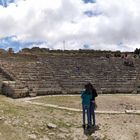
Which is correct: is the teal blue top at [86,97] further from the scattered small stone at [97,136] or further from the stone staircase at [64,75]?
the stone staircase at [64,75]

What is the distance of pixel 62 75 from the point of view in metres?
28.3

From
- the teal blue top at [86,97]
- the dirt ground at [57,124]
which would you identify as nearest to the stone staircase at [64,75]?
the dirt ground at [57,124]

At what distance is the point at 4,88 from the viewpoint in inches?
919

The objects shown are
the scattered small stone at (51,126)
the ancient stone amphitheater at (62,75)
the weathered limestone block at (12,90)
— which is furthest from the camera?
the ancient stone amphitheater at (62,75)

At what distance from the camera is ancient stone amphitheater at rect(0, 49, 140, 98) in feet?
81.0

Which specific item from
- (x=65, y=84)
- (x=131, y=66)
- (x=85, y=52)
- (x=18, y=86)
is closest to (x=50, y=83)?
(x=65, y=84)

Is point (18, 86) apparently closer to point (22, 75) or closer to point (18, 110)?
point (22, 75)

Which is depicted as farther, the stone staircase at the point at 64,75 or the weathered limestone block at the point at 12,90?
the stone staircase at the point at 64,75

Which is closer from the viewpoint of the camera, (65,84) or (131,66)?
(65,84)

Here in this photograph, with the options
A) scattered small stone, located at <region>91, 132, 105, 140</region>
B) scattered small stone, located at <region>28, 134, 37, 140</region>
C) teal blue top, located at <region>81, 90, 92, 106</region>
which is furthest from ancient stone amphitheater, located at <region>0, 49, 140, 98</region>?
scattered small stone, located at <region>91, 132, 105, 140</region>

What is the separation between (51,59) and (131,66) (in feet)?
23.1

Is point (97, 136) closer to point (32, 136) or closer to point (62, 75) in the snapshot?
point (32, 136)

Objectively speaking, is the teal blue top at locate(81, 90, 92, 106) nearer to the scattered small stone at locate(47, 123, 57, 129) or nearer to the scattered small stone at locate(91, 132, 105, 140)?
the scattered small stone at locate(91, 132, 105, 140)

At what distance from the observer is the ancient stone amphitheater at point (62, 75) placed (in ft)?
81.0
